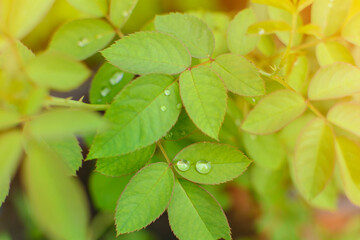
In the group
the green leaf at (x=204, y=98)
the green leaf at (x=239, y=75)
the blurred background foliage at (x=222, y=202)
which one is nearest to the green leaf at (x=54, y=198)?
the green leaf at (x=204, y=98)

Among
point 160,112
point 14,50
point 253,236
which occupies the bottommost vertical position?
Answer: point 253,236

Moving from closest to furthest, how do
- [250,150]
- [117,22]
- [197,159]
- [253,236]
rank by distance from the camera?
[197,159] < [117,22] < [250,150] < [253,236]

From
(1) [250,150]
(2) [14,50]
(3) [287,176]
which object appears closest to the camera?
A: (2) [14,50]

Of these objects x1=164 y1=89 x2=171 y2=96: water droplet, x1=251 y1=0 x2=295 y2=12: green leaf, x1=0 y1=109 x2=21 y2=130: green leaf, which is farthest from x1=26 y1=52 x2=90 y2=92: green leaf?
x1=251 y1=0 x2=295 y2=12: green leaf

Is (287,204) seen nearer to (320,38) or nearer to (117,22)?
(320,38)

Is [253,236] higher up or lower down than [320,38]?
lower down

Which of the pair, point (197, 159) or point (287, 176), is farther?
point (287, 176)

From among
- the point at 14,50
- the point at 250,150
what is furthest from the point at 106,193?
the point at 14,50
